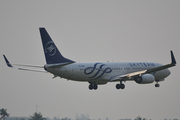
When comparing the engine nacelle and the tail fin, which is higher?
the tail fin

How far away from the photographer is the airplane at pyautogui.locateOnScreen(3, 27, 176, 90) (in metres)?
80.2

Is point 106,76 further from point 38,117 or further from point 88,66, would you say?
point 38,117

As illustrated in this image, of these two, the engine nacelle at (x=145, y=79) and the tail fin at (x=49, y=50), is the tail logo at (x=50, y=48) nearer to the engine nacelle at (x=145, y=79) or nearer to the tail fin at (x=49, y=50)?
the tail fin at (x=49, y=50)

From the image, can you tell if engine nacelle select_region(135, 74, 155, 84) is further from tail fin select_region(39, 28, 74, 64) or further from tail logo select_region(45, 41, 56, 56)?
tail logo select_region(45, 41, 56, 56)

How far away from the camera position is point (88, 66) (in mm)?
87312

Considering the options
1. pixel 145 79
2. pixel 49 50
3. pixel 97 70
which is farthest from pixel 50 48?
pixel 145 79

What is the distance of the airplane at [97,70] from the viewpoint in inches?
3159

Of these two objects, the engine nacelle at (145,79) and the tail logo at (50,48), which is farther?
the engine nacelle at (145,79)

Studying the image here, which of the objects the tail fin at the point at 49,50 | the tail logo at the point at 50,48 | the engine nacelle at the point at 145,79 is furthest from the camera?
the engine nacelle at the point at 145,79

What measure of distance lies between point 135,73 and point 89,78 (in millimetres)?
9054

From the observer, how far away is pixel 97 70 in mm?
88375

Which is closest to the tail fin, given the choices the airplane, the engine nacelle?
the airplane

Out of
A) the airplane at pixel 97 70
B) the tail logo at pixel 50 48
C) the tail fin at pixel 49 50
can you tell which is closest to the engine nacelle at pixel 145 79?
the airplane at pixel 97 70

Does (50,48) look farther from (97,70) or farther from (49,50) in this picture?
(97,70)
